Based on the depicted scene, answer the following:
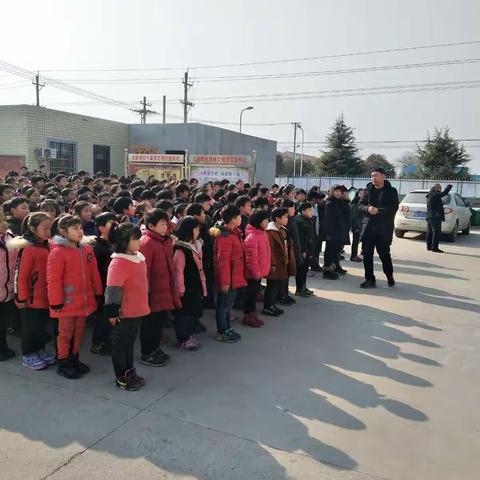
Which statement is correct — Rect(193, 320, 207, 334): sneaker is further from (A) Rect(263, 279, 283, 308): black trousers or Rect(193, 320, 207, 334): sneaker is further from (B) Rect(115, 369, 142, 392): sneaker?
(B) Rect(115, 369, 142, 392): sneaker

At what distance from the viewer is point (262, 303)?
259 inches

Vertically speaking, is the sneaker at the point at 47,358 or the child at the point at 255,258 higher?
the child at the point at 255,258

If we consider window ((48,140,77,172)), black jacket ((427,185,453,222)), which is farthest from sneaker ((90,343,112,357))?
window ((48,140,77,172))

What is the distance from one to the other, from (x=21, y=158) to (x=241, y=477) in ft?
64.0

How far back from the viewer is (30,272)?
4.00 metres

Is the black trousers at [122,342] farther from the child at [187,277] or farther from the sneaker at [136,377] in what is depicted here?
the child at [187,277]

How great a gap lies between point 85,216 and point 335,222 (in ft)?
14.5

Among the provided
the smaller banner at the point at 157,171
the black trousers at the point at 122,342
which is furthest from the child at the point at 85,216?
the smaller banner at the point at 157,171

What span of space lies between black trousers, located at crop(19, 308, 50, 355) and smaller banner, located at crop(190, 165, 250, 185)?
911 cm

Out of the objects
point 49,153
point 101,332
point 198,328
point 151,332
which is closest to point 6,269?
point 101,332

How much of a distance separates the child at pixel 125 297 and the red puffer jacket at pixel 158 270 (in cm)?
37

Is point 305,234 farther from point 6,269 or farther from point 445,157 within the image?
point 445,157

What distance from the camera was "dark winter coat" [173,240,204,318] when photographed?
461 cm

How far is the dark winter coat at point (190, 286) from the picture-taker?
4613 mm
